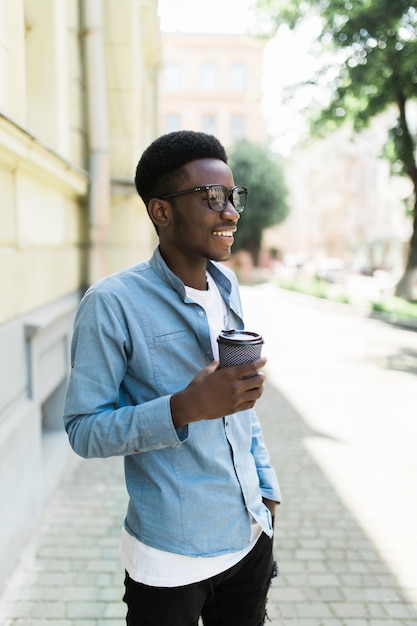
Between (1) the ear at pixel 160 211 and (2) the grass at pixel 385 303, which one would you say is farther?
(2) the grass at pixel 385 303

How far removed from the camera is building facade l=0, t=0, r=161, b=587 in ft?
10.3

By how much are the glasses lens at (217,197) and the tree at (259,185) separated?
106ft

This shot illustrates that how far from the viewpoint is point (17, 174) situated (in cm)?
339

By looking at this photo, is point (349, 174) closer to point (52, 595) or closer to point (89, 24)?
point (89, 24)

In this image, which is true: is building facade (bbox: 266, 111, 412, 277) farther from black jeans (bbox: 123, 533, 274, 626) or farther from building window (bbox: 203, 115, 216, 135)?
black jeans (bbox: 123, 533, 274, 626)

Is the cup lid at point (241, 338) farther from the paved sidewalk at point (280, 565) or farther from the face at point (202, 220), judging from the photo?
the paved sidewalk at point (280, 565)

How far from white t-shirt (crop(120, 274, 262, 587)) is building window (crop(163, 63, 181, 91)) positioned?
163 ft

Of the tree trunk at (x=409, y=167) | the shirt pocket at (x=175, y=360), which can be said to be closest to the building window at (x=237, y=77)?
the tree trunk at (x=409, y=167)

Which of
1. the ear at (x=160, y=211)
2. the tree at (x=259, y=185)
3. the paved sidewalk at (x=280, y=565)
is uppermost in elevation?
the tree at (x=259, y=185)

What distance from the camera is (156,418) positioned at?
1.28 meters

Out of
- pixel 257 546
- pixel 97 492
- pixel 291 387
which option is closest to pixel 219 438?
pixel 257 546

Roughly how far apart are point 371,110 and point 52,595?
17284 mm

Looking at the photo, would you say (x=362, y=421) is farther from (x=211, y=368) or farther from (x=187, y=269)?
(x=211, y=368)

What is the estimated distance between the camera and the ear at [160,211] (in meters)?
1.50
